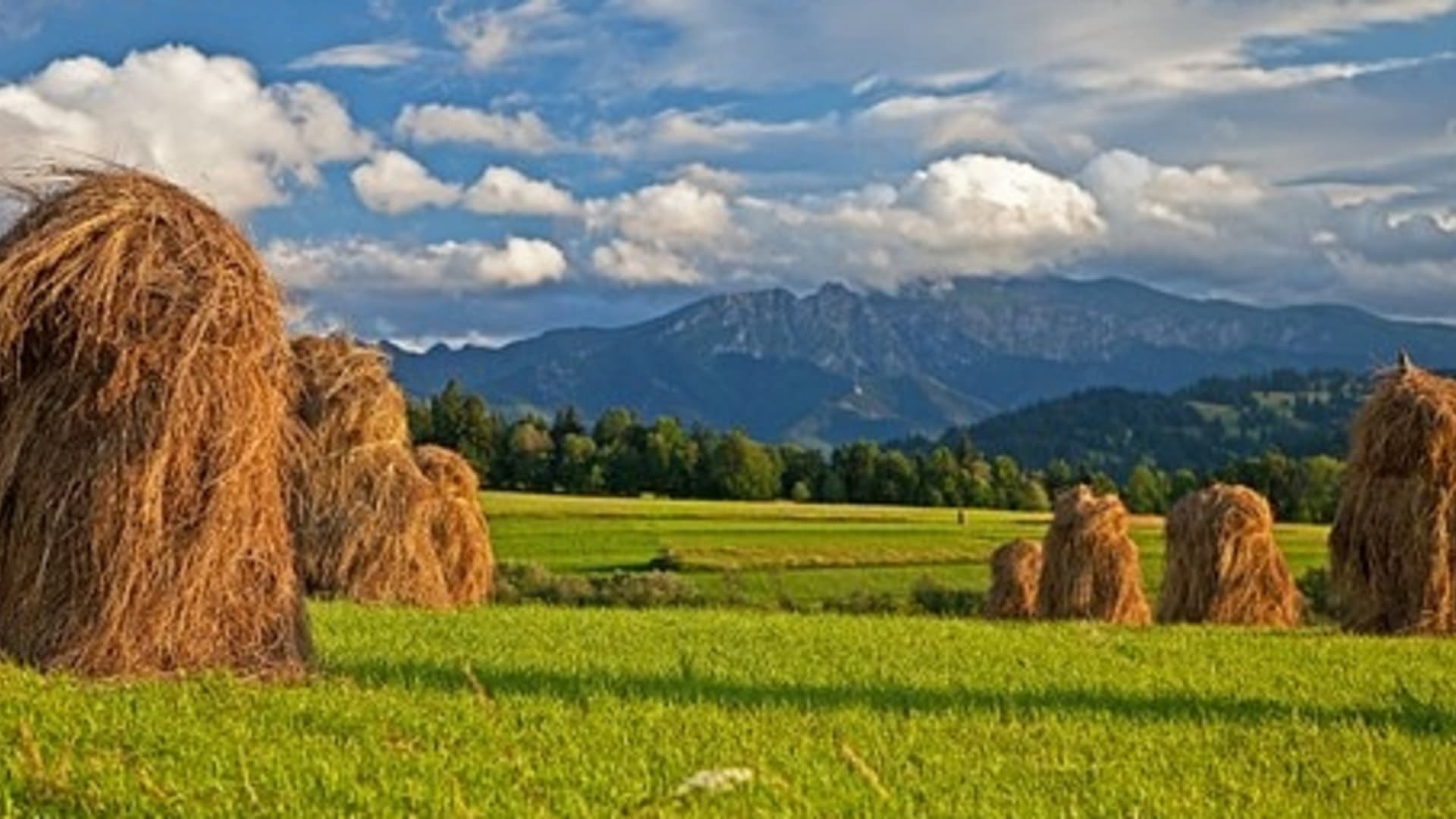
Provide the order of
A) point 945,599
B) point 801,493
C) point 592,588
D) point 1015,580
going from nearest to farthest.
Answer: point 1015,580
point 592,588
point 945,599
point 801,493

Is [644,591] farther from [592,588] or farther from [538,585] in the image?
[538,585]

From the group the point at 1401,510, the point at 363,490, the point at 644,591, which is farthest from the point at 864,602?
the point at 1401,510

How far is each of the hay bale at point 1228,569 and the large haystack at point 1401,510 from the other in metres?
6.85

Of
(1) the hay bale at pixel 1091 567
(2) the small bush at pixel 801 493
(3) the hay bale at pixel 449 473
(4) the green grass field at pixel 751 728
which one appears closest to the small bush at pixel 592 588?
(3) the hay bale at pixel 449 473

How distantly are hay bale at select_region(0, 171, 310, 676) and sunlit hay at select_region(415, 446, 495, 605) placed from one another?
66.1ft

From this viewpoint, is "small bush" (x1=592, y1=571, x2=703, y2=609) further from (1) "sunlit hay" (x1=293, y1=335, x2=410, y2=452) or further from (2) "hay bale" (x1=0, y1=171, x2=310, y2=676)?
(2) "hay bale" (x1=0, y1=171, x2=310, y2=676)

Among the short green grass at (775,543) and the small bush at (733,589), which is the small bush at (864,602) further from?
the small bush at (733,589)

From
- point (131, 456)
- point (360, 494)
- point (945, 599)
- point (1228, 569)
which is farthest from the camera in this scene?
point (945, 599)

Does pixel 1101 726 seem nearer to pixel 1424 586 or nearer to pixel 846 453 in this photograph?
pixel 1424 586

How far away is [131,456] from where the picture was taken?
14328 millimetres

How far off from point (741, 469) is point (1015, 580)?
6342cm

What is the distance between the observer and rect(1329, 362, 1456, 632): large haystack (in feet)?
94.5

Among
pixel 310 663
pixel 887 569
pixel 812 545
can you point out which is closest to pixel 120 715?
pixel 310 663

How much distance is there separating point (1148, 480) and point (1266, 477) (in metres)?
9.83
